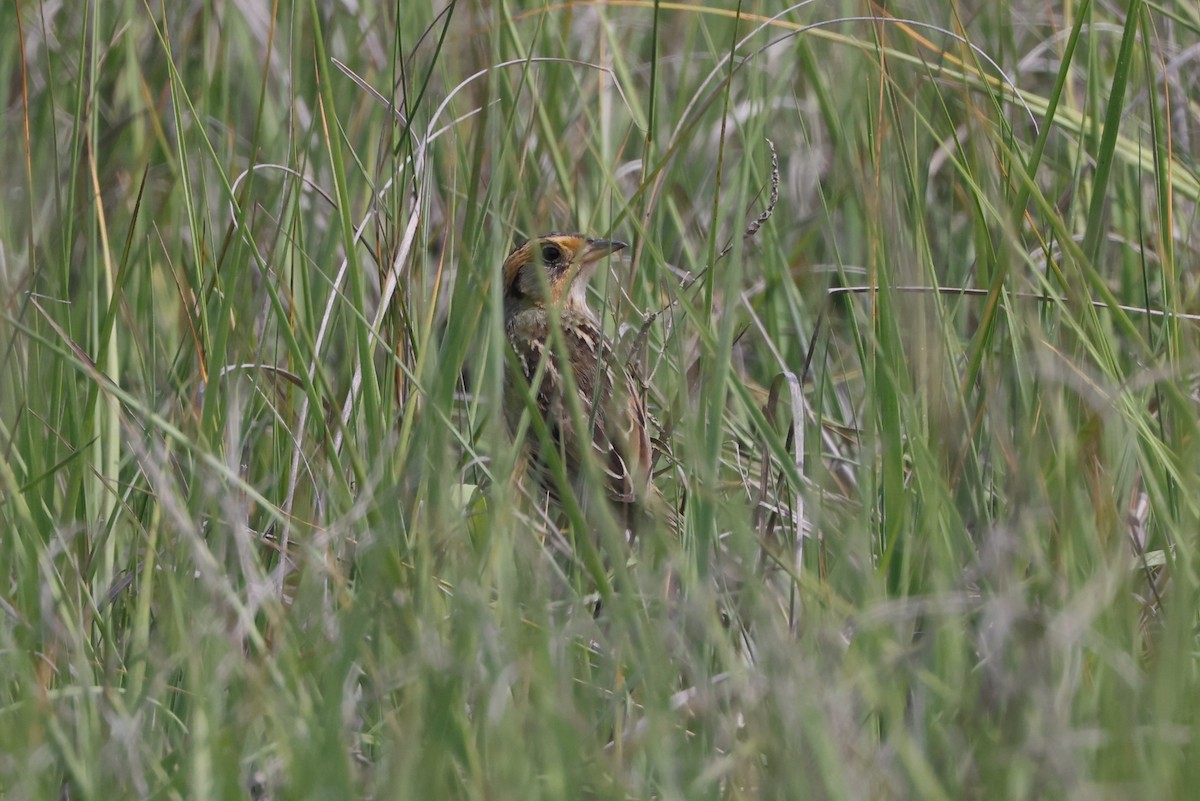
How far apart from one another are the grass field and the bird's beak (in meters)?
0.11

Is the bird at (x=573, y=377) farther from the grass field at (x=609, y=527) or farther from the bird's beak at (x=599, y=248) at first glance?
the grass field at (x=609, y=527)

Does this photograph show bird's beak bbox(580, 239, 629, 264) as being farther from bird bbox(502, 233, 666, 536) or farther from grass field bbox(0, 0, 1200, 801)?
grass field bbox(0, 0, 1200, 801)

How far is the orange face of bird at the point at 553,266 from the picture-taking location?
3.42m

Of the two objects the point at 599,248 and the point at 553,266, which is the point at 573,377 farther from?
the point at 553,266

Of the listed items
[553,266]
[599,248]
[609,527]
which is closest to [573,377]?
[599,248]

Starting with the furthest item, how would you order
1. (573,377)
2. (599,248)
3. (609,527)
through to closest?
1. (599,248)
2. (573,377)
3. (609,527)

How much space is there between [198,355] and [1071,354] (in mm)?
1750

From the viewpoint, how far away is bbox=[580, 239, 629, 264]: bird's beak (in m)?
3.32

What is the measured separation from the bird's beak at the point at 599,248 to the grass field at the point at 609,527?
0.11 meters

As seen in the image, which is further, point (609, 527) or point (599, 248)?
point (599, 248)

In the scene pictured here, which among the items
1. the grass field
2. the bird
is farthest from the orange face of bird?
the grass field

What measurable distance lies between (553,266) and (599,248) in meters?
0.54

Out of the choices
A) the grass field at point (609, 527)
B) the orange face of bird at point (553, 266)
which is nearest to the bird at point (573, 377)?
the orange face of bird at point (553, 266)

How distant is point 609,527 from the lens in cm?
183
